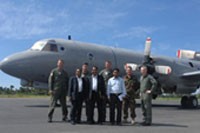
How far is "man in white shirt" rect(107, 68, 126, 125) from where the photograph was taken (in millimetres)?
11836

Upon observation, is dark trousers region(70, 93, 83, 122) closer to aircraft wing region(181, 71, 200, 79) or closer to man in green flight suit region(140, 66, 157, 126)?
man in green flight suit region(140, 66, 157, 126)

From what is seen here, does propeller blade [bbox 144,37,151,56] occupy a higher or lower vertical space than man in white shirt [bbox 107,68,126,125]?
higher

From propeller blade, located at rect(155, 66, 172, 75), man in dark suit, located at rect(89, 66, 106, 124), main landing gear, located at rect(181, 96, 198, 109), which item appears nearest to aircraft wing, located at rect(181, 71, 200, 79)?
main landing gear, located at rect(181, 96, 198, 109)

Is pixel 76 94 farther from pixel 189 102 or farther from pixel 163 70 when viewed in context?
pixel 189 102

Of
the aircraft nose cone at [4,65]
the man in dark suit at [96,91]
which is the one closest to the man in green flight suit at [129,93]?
the man in dark suit at [96,91]

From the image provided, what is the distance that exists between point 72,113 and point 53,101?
0.90 metres

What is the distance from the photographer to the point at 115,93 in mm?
11883

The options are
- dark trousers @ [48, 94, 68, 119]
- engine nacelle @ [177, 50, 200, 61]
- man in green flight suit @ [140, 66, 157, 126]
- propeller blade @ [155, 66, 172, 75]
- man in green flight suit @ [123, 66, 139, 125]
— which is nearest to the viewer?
man in green flight suit @ [140, 66, 157, 126]

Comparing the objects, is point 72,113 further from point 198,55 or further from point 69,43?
point 198,55

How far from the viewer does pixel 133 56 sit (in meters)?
24.3

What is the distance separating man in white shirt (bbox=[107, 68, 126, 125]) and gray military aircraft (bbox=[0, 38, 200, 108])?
7.37 m

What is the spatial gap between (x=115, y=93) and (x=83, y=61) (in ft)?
30.9

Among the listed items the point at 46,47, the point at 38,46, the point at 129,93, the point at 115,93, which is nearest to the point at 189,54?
the point at 46,47

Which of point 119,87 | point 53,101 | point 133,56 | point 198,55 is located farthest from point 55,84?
point 198,55
